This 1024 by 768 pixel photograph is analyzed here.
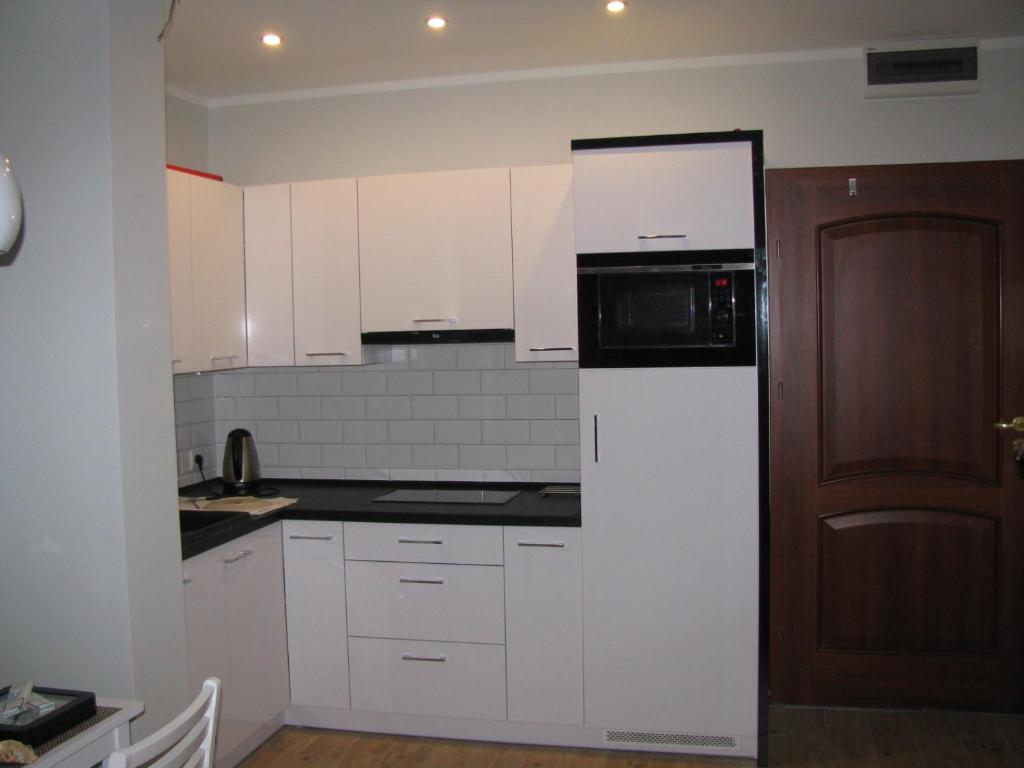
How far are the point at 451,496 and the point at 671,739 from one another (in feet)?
4.18

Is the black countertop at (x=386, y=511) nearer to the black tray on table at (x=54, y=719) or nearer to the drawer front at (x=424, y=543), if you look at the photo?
the drawer front at (x=424, y=543)

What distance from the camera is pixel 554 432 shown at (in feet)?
12.4

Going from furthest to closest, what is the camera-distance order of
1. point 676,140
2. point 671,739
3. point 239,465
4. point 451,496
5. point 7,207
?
point 239,465 < point 451,496 < point 671,739 < point 676,140 < point 7,207

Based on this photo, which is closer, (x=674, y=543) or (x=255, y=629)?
(x=674, y=543)

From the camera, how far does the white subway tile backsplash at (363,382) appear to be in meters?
3.95

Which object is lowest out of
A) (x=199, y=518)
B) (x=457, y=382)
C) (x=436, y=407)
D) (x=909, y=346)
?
(x=199, y=518)

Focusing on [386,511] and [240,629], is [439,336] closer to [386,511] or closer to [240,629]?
[386,511]

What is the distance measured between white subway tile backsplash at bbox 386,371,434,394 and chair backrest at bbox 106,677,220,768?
2.18m

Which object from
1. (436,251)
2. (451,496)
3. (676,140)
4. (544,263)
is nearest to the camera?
(676,140)

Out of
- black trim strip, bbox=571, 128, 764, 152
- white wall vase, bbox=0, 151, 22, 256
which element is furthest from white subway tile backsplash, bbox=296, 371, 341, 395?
white wall vase, bbox=0, 151, 22, 256

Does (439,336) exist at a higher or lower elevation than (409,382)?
higher

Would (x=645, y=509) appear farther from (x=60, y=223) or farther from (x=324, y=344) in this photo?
(x=60, y=223)

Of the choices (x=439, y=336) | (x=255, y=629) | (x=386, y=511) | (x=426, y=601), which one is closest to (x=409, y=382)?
(x=439, y=336)

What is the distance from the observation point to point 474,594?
10.7 ft
